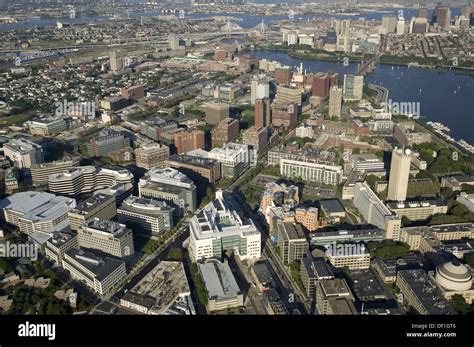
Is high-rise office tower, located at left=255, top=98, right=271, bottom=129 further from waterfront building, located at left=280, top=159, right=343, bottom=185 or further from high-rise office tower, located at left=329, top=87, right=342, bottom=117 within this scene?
high-rise office tower, located at left=329, top=87, right=342, bottom=117

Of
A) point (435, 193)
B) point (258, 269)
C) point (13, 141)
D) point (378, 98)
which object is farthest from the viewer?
point (378, 98)

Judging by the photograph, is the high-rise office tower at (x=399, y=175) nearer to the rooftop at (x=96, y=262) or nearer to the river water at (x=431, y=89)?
the rooftop at (x=96, y=262)

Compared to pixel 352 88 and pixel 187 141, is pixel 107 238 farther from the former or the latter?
pixel 352 88

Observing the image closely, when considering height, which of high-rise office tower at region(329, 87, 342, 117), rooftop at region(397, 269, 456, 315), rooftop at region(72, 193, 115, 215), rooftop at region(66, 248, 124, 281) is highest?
high-rise office tower at region(329, 87, 342, 117)

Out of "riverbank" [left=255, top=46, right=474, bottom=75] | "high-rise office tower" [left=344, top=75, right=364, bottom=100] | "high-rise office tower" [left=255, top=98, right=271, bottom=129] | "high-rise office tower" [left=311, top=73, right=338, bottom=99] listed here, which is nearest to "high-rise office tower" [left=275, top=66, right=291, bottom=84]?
"high-rise office tower" [left=311, top=73, right=338, bottom=99]

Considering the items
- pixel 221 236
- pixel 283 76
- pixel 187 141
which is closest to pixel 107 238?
pixel 221 236

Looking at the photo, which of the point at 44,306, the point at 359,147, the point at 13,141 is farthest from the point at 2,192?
the point at 359,147

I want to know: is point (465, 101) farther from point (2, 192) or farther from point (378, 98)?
point (2, 192)

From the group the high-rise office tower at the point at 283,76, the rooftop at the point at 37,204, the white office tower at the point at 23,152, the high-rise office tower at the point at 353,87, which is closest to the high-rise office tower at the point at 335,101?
the high-rise office tower at the point at 353,87
